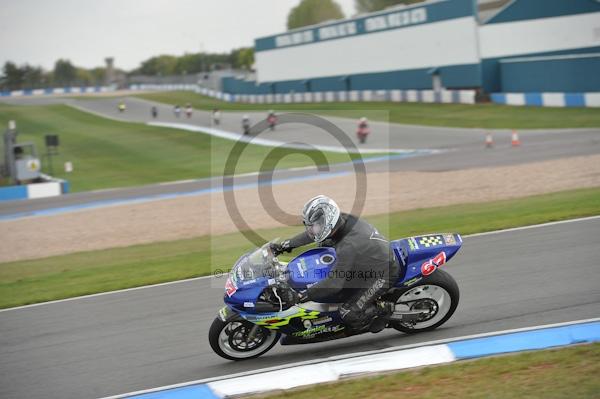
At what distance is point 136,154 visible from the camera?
146ft

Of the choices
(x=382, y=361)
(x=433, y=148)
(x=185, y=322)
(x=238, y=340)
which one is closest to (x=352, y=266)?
(x=382, y=361)

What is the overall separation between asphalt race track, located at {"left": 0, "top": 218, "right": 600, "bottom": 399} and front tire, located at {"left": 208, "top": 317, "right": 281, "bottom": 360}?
113 mm

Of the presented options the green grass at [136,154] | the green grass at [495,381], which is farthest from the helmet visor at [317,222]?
the green grass at [136,154]

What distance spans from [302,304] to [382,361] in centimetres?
109

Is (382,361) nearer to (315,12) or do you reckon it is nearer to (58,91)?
(58,91)

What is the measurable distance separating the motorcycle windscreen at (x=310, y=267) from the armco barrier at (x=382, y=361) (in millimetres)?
890

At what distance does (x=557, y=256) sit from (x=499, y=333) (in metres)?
3.44

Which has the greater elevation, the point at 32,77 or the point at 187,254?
the point at 32,77

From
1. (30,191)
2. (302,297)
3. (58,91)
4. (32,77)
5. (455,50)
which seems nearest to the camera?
(302,297)

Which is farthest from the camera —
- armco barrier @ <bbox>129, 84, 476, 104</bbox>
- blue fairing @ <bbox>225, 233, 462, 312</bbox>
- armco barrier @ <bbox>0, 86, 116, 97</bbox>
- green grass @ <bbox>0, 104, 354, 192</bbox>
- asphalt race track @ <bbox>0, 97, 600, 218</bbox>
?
armco barrier @ <bbox>0, 86, 116, 97</bbox>

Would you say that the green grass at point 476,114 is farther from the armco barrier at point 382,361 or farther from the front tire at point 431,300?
the armco barrier at point 382,361

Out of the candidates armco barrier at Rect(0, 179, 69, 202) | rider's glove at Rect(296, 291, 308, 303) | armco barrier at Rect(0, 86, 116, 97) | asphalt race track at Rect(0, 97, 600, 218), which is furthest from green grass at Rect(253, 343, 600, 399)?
armco barrier at Rect(0, 86, 116, 97)

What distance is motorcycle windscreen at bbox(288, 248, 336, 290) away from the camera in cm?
774

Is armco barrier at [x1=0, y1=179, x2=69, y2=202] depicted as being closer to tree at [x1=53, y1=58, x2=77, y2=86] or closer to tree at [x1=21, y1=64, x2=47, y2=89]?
tree at [x1=21, y1=64, x2=47, y2=89]
